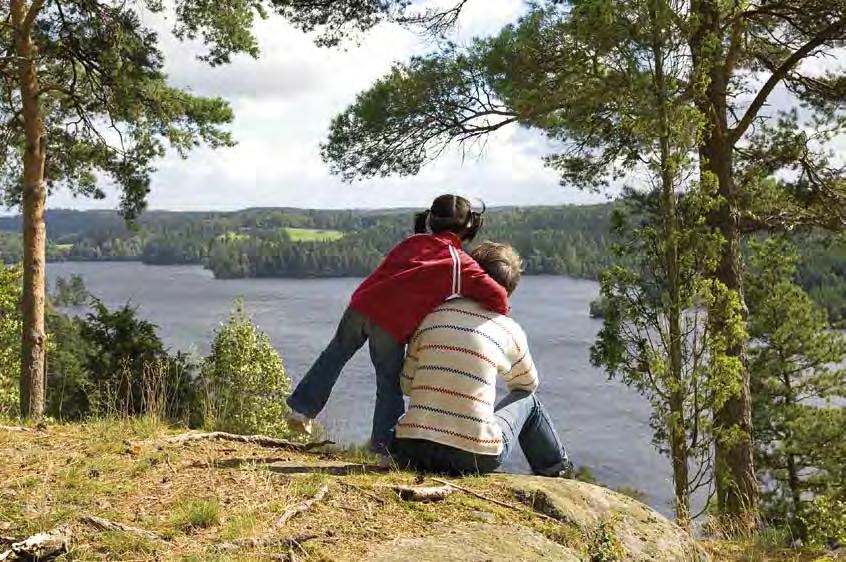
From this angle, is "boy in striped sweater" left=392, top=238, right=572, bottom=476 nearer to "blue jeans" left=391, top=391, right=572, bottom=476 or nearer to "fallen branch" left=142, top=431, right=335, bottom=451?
"blue jeans" left=391, top=391, right=572, bottom=476

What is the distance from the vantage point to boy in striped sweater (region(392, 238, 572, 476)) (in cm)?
336

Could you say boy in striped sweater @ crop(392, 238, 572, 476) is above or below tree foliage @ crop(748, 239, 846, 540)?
above

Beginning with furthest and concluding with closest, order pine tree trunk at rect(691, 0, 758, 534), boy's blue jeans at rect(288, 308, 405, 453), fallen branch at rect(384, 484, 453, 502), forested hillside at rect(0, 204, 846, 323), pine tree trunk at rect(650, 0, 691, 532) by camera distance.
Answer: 1. forested hillside at rect(0, 204, 846, 323)
2. pine tree trunk at rect(691, 0, 758, 534)
3. pine tree trunk at rect(650, 0, 691, 532)
4. boy's blue jeans at rect(288, 308, 405, 453)
5. fallen branch at rect(384, 484, 453, 502)

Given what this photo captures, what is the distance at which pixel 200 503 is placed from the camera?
9.79 feet

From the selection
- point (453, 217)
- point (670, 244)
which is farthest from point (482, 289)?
point (670, 244)

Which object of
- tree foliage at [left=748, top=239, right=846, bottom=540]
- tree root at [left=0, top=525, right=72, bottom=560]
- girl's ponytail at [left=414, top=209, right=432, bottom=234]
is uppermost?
girl's ponytail at [left=414, top=209, right=432, bottom=234]

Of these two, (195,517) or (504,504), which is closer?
(195,517)

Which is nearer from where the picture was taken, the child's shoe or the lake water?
the child's shoe

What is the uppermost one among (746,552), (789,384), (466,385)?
(466,385)

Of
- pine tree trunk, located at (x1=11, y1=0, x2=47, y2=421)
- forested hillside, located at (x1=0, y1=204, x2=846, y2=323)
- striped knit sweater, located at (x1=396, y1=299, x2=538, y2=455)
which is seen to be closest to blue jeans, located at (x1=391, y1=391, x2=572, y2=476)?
striped knit sweater, located at (x1=396, y1=299, x2=538, y2=455)

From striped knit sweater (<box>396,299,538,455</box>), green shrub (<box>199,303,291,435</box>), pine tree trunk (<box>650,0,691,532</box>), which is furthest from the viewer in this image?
green shrub (<box>199,303,291,435</box>)

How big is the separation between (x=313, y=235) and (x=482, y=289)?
358ft

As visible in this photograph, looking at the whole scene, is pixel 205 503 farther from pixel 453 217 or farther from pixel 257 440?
pixel 453 217

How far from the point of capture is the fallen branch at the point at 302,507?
2884mm
